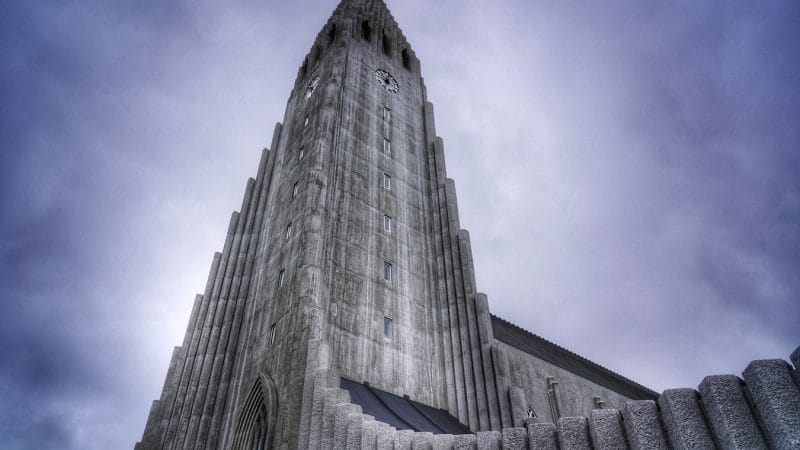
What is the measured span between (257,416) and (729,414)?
19137 millimetres

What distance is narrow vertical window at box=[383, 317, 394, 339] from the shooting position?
2552 cm

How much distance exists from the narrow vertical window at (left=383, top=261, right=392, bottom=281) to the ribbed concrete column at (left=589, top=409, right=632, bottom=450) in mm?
17951

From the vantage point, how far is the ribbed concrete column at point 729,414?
829cm

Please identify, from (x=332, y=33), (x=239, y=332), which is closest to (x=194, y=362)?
(x=239, y=332)

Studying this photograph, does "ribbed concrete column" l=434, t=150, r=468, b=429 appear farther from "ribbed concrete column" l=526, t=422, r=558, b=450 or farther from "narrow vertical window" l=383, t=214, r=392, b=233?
"ribbed concrete column" l=526, t=422, r=558, b=450

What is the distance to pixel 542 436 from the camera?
11102mm

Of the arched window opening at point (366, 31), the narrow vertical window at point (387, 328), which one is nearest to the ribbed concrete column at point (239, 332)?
the narrow vertical window at point (387, 328)

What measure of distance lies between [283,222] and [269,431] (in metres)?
12.8

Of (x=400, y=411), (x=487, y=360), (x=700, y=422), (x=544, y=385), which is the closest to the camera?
(x=700, y=422)

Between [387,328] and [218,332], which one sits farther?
[218,332]

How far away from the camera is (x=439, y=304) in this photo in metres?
29.1

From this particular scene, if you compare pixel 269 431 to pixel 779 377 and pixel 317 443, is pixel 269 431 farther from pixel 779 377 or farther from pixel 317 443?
pixel 779 377

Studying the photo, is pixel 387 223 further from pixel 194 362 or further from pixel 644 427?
pixel 644 427

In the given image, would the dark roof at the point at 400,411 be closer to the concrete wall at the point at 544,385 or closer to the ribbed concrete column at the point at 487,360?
the ribbed concrete column at the point at 487,360
